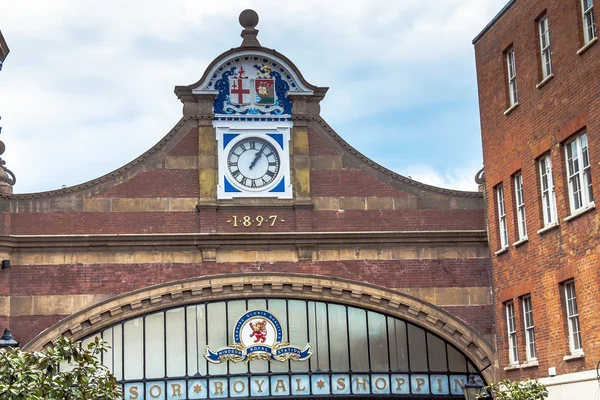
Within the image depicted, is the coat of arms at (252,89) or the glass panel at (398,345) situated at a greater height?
the coat of arms at (252,89)

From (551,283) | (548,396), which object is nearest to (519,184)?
(551,283)

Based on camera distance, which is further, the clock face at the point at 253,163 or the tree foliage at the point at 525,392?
the clock face at the point at 253,163

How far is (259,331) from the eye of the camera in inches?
1298

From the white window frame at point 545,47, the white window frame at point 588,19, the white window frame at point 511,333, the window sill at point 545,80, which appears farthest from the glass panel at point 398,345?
the white window frame at point 588,19

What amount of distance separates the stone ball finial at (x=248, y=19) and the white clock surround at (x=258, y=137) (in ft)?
9.59

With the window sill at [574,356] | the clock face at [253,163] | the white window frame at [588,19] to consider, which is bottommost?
the window sill at [574,356]

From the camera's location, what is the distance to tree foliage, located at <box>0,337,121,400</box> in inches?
Answer: 611

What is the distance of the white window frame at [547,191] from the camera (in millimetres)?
28547

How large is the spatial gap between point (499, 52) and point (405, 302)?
720 centimetres

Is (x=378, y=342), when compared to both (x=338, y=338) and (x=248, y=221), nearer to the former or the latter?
(x=338, y=338)

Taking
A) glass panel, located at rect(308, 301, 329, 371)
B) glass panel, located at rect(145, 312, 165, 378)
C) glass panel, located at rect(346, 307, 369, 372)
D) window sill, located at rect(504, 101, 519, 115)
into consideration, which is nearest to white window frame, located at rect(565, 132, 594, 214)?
window sill, located at rect(504, 101, 519, 115)

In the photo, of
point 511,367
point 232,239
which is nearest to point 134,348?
point 232,239

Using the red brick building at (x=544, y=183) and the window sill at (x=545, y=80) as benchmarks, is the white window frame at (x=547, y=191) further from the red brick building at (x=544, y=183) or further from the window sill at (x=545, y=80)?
the window sill at (x=545, y=80)

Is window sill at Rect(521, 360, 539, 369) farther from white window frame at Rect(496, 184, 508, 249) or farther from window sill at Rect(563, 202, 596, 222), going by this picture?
window sill at Rect(563, 202, 596, 222)
